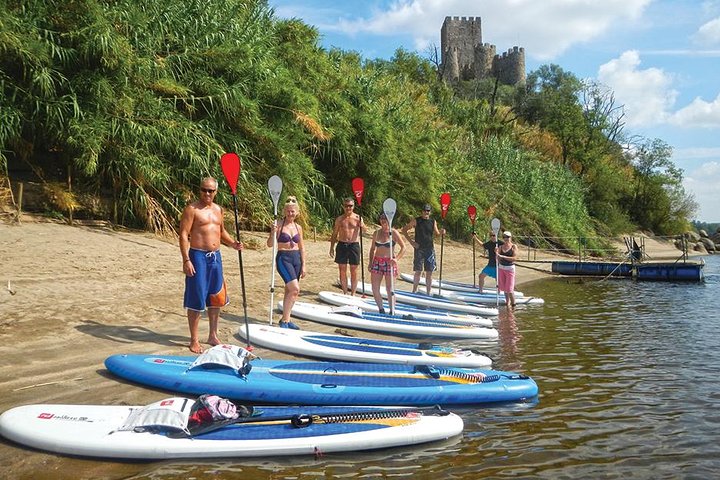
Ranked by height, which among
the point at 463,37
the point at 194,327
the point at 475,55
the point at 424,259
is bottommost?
the point at 194,327

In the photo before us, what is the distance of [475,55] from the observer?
211ft

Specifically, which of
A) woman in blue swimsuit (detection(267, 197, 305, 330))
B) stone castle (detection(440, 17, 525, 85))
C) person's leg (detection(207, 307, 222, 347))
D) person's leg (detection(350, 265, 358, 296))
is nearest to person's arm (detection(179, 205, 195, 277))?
person's leg (detection(207, 307, 222, 347))

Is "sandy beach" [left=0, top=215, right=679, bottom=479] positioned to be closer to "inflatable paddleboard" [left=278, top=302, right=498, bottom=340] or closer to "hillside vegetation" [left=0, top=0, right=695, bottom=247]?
"inflatable paddleboard" [left=278, top=302, right=498, bottom=340]

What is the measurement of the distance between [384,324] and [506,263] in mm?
3612

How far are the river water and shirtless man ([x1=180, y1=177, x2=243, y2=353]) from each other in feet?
7.39

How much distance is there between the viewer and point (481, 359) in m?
6.23

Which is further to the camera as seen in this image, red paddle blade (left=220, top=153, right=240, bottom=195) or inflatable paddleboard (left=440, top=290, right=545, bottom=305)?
inflatable paddleboard (left=440, top=290, right=545, bottom=305)

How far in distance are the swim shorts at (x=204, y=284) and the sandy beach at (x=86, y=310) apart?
0.57 meters

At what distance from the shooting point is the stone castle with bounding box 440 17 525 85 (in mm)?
62188

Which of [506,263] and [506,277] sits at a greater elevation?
[506,263]

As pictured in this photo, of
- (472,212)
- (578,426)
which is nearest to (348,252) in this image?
(472,212)

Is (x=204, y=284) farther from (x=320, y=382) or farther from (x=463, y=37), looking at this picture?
(x=463, y=37)

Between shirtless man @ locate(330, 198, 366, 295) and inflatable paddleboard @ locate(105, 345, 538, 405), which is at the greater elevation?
shirtless man @ locate(330, 198, 366, 295)

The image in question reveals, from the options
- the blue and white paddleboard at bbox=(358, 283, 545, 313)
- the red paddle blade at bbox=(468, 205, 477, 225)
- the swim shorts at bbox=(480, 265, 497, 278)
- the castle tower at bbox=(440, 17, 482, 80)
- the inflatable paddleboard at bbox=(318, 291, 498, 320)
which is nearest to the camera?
the inflatable paddleboard at bbox=(318, 291, 498, 320)
